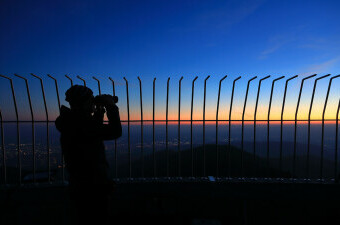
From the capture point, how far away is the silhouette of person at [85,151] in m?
1.54

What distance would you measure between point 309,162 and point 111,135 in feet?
13.0

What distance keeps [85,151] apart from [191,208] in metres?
1.88

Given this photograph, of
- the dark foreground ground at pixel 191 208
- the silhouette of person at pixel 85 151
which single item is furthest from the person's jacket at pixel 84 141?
the dark foreground ground at pixel 191 208

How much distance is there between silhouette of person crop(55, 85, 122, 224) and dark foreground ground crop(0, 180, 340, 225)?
1.07 metres

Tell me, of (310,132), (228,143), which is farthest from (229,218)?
(310,132)

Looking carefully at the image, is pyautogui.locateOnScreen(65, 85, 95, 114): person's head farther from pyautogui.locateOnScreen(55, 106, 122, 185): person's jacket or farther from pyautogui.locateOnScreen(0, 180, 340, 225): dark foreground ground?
pyautogui.locateOnScreen(0, 180, 340, 225): dark foreground ground

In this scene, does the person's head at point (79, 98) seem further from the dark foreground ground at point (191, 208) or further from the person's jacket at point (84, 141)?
the dark foreground ground at point (191, 208)

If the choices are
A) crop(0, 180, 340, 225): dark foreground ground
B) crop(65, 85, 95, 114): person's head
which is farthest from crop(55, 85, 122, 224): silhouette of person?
crop(0, 180, 340, 225): dark foreground ground

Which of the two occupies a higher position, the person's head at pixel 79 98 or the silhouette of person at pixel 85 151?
the person's head at pixel 79 98

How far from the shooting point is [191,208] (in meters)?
2.61

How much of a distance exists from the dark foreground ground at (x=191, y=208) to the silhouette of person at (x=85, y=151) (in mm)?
1069

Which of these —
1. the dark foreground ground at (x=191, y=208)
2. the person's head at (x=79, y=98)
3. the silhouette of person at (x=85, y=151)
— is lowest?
the dark foreground ground at (x=191, y=208)

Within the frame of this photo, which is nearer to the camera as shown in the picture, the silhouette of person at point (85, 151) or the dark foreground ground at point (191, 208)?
the silhouette of person at point (85, 151)

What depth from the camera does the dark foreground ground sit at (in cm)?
248
